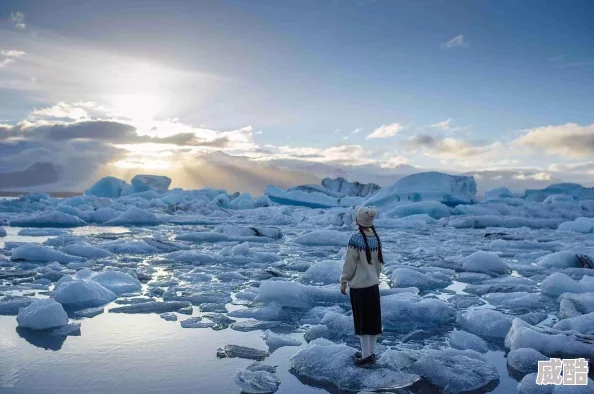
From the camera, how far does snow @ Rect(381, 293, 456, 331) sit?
17.2 ft

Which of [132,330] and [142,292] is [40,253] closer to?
[142,292]

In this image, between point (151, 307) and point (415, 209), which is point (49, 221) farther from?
point (415, 209)

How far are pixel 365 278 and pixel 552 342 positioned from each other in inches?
75.2

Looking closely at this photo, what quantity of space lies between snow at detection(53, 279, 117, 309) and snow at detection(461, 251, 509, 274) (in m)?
6.47

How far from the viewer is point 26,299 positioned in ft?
18.9

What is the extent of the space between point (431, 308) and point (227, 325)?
2.25 metres

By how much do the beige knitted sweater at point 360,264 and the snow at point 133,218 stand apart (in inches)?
751

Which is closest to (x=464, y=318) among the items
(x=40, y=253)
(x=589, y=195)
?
(x=40, y=253)

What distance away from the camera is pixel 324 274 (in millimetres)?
7812

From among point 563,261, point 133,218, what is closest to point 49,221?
point 133,218

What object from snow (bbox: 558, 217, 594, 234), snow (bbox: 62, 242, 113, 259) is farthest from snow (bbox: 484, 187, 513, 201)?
snow (bbox: 62, 242, 113, 259)

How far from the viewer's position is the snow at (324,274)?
7.72m

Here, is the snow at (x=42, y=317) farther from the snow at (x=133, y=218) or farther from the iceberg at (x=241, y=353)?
the snow at (x=133, y=218)

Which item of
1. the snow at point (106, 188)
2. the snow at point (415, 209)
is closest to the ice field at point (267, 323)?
the snow at point (415, 209)
